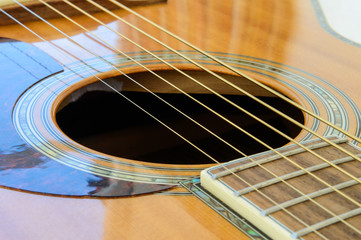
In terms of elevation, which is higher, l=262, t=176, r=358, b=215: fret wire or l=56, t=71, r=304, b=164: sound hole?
l=262, t=176, r=358, b=215: fret wire

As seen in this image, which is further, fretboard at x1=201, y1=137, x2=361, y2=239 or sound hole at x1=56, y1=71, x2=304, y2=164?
sound hole at x1=56, y1=71, x2=304, y2=164

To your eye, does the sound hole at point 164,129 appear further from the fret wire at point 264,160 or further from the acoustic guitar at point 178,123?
the fret wire at point 264,160

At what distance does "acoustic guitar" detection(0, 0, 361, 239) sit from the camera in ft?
2.10

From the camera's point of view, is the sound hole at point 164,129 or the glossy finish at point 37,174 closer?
the glossy finish at point 37,174

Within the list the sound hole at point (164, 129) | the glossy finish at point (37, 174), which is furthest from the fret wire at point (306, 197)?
the sound hole at point (164, 129)

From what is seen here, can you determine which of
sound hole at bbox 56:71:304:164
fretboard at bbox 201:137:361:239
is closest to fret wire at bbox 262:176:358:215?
fretboard at bbox 201:137:361:239

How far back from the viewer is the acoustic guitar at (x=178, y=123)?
64 cm

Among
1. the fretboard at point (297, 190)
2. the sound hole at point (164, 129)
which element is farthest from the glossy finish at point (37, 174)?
the sound hole at point (164, 129)

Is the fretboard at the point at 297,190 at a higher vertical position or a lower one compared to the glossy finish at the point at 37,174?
higher

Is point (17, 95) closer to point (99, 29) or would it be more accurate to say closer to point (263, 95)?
point (99, 29)

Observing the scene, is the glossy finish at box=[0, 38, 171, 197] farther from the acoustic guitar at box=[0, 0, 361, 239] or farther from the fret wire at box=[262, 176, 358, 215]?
the fret wire at box=[262, 176, 358, 215]

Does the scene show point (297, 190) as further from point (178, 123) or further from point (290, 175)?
point (178, 123)

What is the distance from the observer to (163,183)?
71cm

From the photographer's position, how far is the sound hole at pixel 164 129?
3.65 ft
